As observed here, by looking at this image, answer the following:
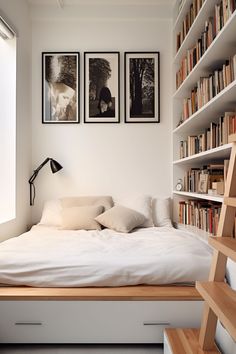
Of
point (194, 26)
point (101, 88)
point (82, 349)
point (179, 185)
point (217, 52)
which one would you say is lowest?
point (82, 349)

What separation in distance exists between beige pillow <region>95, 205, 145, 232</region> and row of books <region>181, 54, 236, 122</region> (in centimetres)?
116

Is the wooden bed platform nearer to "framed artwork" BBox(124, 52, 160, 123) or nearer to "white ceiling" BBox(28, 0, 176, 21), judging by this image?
"framed artwork" BBox(124, 52, 160, 123)

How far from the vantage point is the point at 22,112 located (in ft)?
10.5

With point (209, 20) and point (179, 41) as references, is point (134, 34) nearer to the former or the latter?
point (179, 41)

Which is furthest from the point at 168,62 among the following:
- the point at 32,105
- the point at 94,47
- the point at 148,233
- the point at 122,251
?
the point at 122,251

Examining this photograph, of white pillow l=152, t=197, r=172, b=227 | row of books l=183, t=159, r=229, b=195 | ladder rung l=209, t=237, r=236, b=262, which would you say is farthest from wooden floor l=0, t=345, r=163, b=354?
white pillow l=152, t=197, r=172, b=227

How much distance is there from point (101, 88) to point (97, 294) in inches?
96.7

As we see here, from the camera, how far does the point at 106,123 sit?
355cm

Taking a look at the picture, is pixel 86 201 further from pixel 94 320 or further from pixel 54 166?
pixel 94 320

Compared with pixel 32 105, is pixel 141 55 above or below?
above

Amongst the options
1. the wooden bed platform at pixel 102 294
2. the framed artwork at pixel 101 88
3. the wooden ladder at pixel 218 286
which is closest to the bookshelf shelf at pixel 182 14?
the framed artwork at pixel 101 88

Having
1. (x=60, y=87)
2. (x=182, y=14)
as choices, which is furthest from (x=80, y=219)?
(x=182, y=14)

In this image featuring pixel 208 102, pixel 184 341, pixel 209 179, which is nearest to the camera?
pixel 184 341

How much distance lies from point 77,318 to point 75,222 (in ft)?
4.15
